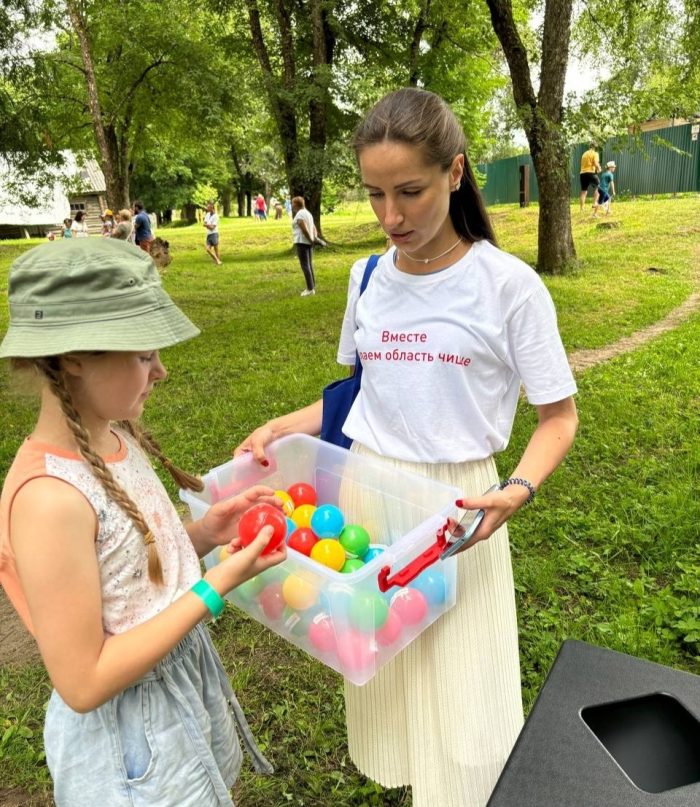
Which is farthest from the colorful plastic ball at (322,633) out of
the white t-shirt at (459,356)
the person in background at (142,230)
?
the person in background at (142,230)

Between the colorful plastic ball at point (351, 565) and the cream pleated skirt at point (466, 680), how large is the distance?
0.84 feet

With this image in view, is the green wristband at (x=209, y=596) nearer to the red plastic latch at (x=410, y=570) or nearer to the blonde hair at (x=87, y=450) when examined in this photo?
the blonde hair at (x=87, y=450)

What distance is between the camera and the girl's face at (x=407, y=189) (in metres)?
1.50

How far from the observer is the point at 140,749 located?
127cm

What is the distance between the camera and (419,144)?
1497 millimetres

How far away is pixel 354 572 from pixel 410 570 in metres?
0.13

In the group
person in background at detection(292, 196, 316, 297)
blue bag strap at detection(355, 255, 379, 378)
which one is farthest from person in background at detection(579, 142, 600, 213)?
blue bag strap at detection(355, 255, 379, 378)

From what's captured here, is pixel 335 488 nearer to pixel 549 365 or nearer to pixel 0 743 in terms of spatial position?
pixel 549 365

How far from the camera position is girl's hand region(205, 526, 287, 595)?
47.4 inches

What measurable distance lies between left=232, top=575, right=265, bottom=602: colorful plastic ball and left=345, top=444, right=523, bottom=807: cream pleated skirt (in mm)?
443

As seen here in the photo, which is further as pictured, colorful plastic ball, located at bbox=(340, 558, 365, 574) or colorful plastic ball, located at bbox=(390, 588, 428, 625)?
colorful plastic ball, located at bbox=(340, 558, 365, 574)

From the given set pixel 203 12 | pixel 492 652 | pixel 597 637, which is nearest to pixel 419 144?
pixel 492 652

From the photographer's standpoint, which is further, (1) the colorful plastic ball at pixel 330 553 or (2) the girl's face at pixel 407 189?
(1) the colorful plastic ball at pixel 330 553

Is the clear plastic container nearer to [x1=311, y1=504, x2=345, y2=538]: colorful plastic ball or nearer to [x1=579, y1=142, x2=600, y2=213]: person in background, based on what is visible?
[x1=311, y1=504, x2=345, y2=538]: colorful plastic ball
